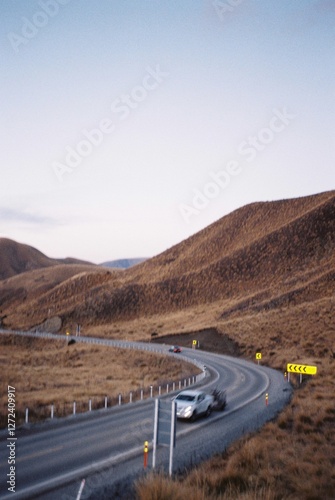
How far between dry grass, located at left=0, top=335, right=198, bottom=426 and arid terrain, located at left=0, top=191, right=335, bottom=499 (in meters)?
10.1

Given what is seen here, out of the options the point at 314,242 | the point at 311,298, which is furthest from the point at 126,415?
the point at 314,242

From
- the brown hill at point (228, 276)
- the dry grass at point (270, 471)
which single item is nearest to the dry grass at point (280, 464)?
the dry grass at point (270, 471)

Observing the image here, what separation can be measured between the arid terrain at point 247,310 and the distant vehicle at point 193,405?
3255mm

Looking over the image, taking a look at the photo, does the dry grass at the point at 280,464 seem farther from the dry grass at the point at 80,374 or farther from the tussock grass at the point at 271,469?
the dry grass at the point at 80,374

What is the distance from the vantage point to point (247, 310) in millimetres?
86062

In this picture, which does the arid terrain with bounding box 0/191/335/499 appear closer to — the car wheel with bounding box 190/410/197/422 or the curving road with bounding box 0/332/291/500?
→ the curving road with bounding box 0/332/291/500

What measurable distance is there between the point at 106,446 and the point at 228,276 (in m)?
100

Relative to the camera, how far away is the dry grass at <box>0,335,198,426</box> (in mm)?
26984

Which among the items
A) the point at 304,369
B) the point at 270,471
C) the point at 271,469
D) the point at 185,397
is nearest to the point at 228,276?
the point at 304,369

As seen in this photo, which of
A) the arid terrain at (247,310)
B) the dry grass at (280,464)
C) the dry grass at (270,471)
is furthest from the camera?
the arid terrain at (247,310)

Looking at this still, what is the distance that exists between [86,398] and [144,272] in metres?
115

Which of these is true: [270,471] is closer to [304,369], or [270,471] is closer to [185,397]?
[185,397]

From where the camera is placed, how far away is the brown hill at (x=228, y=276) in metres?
95.1

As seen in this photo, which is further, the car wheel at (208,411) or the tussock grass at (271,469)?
the car wheel at (208,411)
